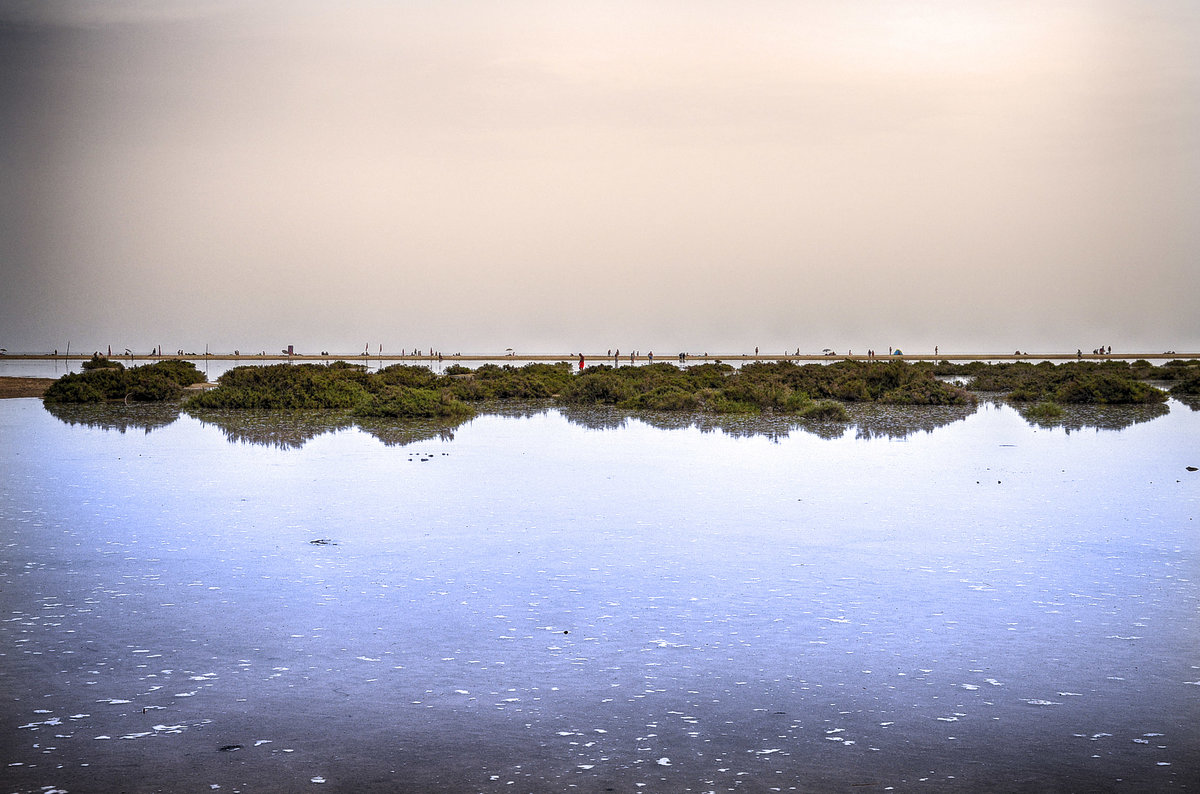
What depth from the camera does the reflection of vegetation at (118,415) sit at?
20.5 meters

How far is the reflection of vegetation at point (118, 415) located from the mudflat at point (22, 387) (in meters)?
7.06

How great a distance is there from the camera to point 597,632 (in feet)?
19.4

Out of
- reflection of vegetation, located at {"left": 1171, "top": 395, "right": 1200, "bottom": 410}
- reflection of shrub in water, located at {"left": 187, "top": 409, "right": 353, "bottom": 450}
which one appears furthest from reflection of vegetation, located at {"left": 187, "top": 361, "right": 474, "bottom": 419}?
reflection of vegetation, located at {"left": 1171, "top": 395, "right": 1200, "bottom": 410}

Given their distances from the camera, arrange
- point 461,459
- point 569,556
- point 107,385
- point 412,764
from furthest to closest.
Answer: point 107,385 < point 461,459 < point 569,556 < point 412,764

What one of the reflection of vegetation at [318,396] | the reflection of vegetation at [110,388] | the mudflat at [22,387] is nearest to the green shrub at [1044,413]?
the reflection of vegetation at [318,396]

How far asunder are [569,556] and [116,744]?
4212 mm

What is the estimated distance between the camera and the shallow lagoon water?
13.7ft

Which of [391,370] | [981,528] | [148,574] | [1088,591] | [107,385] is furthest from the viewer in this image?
[391,370]

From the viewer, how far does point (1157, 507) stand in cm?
1050

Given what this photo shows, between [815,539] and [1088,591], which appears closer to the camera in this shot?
[1088,591]

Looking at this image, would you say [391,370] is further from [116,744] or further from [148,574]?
Answer: [116,744]

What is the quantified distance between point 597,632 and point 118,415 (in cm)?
2083

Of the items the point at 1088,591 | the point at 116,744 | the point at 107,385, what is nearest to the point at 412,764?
the point at 116,744

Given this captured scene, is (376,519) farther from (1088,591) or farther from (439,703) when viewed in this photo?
(1088,591)
